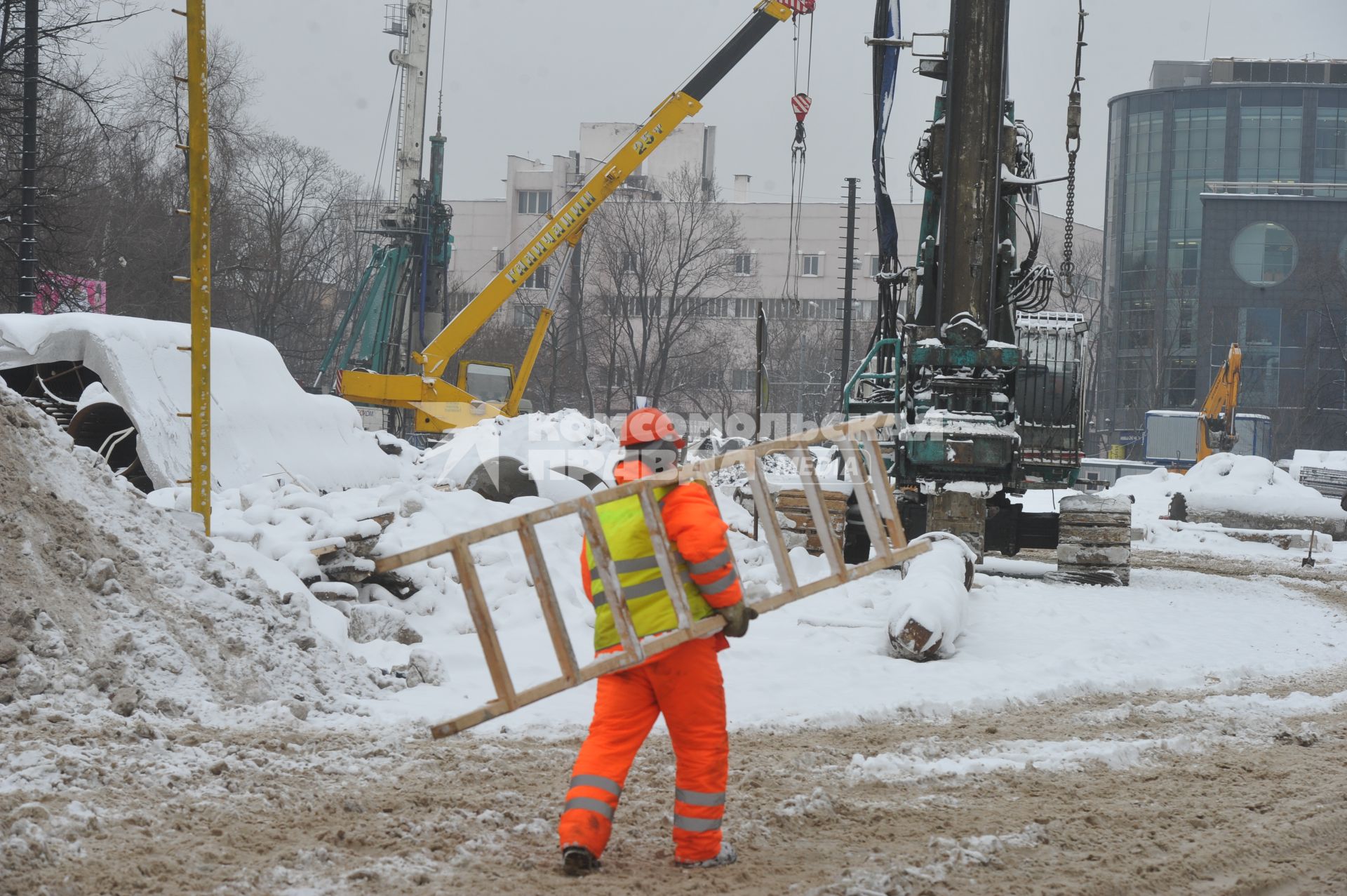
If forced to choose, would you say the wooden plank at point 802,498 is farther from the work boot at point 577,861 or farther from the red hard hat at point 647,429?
the work boot at point 577,861

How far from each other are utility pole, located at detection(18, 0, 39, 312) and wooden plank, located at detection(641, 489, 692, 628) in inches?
571

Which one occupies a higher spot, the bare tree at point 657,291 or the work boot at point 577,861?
the bare tree at point 657,291

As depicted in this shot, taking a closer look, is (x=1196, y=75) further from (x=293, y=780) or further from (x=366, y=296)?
(x=293, y=780)

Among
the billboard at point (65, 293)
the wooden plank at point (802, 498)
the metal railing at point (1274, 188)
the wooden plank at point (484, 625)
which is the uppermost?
the metal railing at point (1274, 188)

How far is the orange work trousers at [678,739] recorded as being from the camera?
507 centimetres

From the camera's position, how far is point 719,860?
5223 millimetres

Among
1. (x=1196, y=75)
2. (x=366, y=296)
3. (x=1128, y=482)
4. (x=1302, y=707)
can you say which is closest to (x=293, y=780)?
(x=1302, y=707)

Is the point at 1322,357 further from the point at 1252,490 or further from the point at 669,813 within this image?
the point at 669,813

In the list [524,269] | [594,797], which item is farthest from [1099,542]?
[524,269]

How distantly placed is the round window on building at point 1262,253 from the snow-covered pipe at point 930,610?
257ft

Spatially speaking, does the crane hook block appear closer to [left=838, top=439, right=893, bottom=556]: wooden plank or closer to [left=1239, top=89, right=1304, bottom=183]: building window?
[left=838, top=439, right=893, bottom=556]: wooden plank

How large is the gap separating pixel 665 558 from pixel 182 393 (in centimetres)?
978

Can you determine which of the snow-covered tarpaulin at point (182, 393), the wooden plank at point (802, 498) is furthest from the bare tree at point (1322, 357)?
the snow-covered tarpaulin at point (182, 393)

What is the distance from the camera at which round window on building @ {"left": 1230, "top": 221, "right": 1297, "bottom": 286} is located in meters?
82.1
